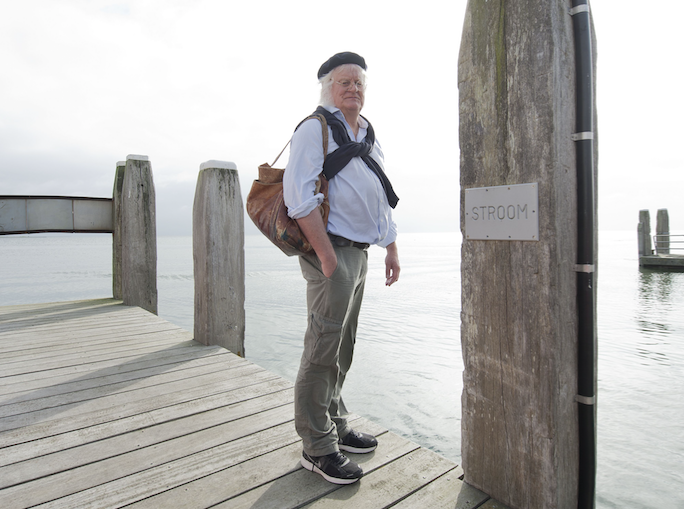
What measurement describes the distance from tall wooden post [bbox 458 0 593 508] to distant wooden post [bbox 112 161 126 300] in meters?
5.71

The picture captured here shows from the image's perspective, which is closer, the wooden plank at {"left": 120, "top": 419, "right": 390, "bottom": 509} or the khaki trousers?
the wooden plank at {"left": 120, "top": 419, "right": 390, "bottom": 509}

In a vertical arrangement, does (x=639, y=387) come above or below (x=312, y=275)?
below

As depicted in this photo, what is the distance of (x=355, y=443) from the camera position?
2.17 meters

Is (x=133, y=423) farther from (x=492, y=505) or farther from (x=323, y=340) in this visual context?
(x=492, y=505)

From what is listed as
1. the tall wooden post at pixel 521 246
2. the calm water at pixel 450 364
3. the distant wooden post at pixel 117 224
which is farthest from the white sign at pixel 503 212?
the distant wooden post at pixel 117 224

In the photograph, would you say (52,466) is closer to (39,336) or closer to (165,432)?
(165,432)

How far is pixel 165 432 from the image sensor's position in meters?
2.37

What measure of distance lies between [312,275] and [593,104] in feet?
3.98

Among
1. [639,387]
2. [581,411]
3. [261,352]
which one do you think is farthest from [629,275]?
[581,411]

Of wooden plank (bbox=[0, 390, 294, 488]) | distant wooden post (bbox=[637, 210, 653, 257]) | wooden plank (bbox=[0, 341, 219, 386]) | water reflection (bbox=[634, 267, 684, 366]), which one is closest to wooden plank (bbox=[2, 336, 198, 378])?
wooden plank (bbox=[0, 341, 219, 386])

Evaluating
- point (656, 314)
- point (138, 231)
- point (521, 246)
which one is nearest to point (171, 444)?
point (521, 246)

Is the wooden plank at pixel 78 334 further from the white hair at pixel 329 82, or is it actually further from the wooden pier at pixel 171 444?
the white hair at pixel 329 82

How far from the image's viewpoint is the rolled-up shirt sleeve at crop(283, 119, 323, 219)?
1783mm

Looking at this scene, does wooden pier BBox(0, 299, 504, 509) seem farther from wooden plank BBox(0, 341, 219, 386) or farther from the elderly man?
the elderly man
